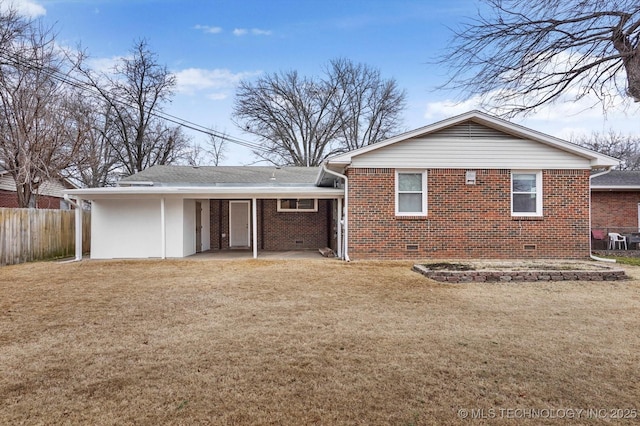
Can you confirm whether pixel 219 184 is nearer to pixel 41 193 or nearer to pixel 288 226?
pixel 288 226

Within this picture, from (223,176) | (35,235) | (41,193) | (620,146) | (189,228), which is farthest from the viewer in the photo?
(620,146)

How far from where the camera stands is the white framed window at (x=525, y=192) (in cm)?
1167

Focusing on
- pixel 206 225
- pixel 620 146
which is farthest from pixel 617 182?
pixel 620 146

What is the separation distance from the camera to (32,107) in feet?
45.3

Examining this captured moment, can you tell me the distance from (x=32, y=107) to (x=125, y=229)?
18.9 feet

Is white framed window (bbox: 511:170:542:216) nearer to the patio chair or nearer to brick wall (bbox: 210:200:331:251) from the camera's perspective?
the patio chair

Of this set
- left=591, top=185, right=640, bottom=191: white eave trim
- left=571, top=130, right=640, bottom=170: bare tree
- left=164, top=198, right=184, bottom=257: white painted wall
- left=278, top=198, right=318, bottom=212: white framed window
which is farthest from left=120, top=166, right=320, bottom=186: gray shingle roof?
Result: left=571, top=130, right=640, bottom=170: bare tree

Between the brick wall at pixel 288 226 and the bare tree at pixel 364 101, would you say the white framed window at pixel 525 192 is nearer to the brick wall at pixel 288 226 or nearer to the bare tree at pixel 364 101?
the brick wall at pixel 288 226

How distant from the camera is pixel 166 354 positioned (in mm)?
3965

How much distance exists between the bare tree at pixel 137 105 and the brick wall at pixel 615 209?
85.6ft

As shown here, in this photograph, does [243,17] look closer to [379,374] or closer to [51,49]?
[51,49]

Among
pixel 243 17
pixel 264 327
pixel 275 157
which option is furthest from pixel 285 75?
pixel 264 327

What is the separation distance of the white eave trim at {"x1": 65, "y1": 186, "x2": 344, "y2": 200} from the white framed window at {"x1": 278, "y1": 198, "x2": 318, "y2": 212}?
2759 millimetres

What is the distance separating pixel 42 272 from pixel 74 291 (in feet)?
10.5
